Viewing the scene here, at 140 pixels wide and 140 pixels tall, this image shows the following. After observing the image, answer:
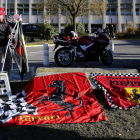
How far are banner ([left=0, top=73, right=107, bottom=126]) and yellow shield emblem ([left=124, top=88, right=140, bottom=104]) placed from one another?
2.41 ft

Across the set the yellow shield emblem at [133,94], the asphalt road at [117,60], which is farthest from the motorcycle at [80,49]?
the yellow shield emblem at [133,94]

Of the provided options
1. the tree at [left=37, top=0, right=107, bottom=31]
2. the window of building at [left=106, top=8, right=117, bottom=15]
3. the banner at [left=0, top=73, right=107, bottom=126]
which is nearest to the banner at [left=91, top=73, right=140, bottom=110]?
the banner at [left=0, top=73, right=107, bottom=126]

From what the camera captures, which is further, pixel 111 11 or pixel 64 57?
pixel 111 11

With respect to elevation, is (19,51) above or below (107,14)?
below

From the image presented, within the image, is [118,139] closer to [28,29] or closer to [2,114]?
[2,114]

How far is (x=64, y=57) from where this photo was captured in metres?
7.93

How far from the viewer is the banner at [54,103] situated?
3.98 metres

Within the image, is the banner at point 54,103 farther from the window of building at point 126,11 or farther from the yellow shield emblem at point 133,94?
the window of building at point 126,11

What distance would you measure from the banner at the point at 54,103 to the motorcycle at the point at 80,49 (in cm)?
240

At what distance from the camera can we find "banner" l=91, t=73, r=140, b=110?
480cm

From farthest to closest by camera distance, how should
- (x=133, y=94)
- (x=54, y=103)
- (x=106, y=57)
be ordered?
(x=106, y=57) → (x=133, y=94) → (x=54, y=103)

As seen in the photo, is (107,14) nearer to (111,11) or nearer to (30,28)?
(111,11)

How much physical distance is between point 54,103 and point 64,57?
3.41 m

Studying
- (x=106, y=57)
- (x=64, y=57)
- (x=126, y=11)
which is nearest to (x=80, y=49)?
(x=64, y=57)
